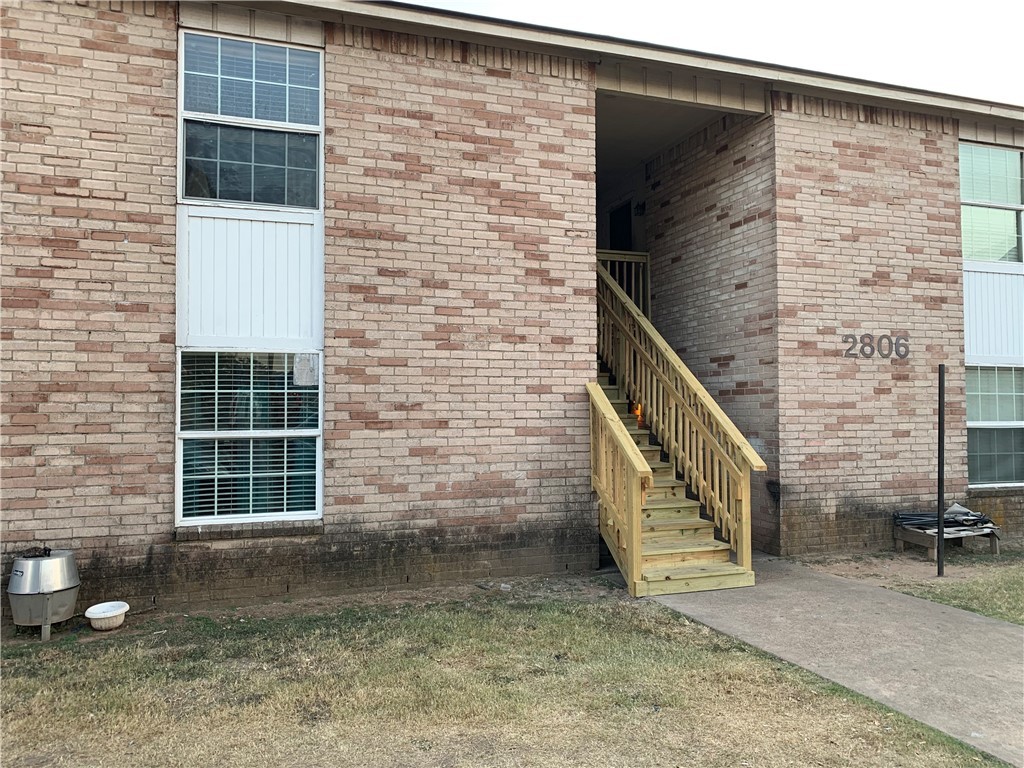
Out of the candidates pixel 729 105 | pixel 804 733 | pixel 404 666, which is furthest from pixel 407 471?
pixel 729 105

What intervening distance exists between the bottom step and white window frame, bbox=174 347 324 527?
2.91 meters

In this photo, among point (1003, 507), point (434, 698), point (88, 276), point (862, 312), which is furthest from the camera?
point (1003, 507)

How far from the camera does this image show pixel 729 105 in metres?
7.86

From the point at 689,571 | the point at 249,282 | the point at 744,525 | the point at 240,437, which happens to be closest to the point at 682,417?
the point at 744,525

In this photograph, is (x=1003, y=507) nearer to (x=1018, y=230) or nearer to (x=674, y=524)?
(x=1018, y=230)

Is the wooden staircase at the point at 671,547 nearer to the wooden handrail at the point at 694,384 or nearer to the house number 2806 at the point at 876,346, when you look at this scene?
the wooden handrail at the point at 694,384

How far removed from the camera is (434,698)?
395 centimetres

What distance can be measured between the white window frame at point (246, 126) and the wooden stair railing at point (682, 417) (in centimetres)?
380

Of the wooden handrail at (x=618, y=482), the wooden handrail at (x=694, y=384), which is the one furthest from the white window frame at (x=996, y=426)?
the wooden handrail at (x=618, y=482)

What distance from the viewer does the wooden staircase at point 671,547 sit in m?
6.16

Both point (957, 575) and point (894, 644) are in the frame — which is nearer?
point (894, 644)

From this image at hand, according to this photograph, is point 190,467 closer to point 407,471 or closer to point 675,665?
point 407,471

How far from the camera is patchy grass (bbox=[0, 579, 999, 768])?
3.34 metres

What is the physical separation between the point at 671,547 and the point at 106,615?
15.2ft
